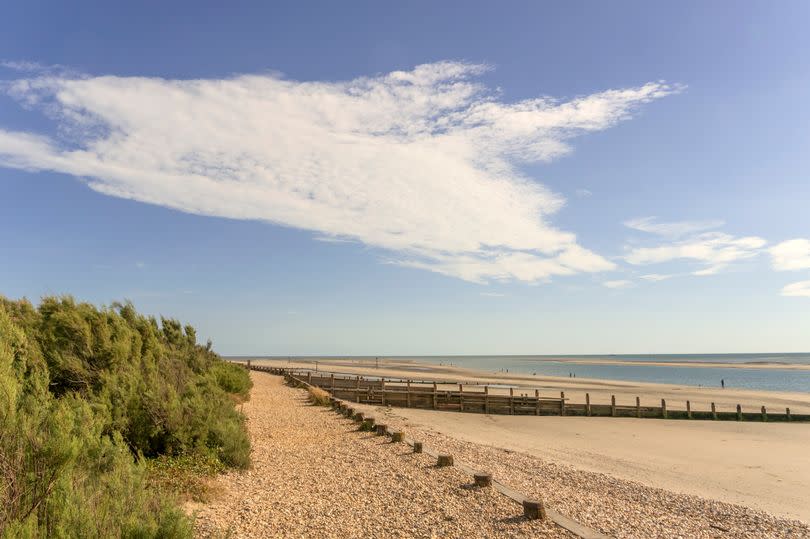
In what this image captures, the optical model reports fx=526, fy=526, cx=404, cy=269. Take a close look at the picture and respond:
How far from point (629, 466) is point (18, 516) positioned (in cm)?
1554

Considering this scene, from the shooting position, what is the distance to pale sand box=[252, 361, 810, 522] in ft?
43.6

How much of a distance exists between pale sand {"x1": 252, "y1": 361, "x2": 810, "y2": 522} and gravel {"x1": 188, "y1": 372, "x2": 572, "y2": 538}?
6.68 metres

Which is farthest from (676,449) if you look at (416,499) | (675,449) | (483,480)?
(416,499)

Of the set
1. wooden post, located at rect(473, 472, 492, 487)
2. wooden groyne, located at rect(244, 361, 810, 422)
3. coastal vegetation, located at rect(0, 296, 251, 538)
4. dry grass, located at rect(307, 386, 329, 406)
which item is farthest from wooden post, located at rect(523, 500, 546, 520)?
wooden groyne, located at rect(244, 361, 810, 422)

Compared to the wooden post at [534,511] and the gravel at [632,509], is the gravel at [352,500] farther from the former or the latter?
the gravel at [632,509]

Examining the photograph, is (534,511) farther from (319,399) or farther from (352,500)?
(319,399)

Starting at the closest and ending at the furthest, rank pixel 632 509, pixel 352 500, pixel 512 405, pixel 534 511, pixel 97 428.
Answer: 1. pixel 97 428
2. pixel 534 511
3. pixel 352 500
4. pixel 632 509
5. pixel 512 405

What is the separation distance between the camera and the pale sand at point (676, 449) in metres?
13.3

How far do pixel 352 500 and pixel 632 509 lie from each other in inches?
180

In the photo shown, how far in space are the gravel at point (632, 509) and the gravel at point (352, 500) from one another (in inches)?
45.2

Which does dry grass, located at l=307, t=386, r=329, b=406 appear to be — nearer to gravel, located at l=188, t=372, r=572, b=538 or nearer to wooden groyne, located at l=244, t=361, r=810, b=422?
wooden groyne, located at l=244, t=361, r=810, b=422

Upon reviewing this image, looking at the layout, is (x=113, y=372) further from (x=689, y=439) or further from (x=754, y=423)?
(x=754, y=423)

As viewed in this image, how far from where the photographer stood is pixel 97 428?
656cm

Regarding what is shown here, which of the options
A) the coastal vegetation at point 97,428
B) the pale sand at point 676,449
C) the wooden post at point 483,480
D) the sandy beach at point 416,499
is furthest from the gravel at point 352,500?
the pale sand at point 676,449
